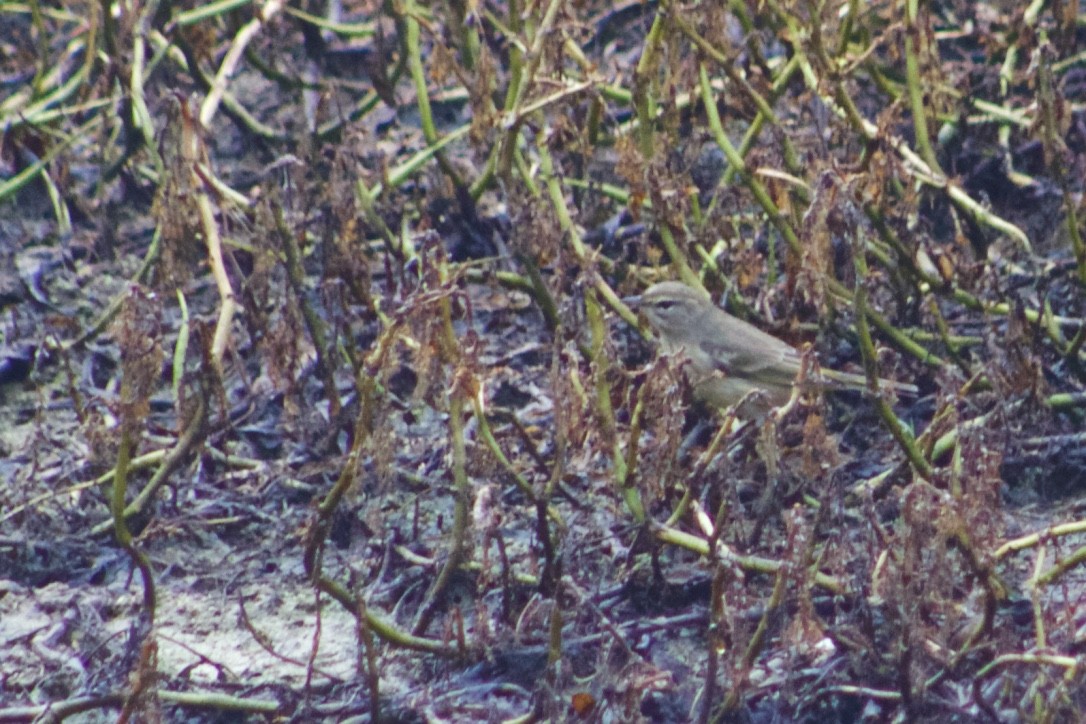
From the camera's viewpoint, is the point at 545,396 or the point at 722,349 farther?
the point at 545,396

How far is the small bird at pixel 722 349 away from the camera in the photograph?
5.50m

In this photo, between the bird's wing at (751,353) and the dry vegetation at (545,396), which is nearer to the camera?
the dry vegetation at (545,396)

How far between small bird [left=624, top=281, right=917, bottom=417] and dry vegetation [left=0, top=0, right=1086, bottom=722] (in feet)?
0.40

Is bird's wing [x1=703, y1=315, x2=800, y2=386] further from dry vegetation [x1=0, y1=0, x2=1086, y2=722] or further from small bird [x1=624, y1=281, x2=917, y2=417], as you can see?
dry vegetation [x1=0, y1=0, x2=1086, y2=722]

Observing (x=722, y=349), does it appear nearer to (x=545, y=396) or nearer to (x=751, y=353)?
(x=751, y=353)

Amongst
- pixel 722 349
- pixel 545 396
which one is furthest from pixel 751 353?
pixel 545 396

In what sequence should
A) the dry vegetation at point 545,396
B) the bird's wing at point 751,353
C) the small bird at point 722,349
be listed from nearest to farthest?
the dry vegetation at point 545,396, the small bird at point 722,349, the bird's wing at point 751,353

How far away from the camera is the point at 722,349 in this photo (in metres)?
5.67

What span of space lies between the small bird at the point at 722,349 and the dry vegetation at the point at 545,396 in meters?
0.12

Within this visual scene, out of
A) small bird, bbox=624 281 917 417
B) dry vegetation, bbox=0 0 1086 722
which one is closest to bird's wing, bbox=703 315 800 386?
small bird, bbox=624 281 917 417

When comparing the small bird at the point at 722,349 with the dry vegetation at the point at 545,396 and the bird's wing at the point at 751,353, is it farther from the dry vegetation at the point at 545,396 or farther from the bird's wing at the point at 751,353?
the dry vegetation at the point at 545,396

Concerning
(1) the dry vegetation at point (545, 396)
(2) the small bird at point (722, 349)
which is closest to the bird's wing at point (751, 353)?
(2) the small bird at point (722, 349)

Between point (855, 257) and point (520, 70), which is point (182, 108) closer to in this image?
point (520, 70)

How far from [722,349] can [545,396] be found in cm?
75
